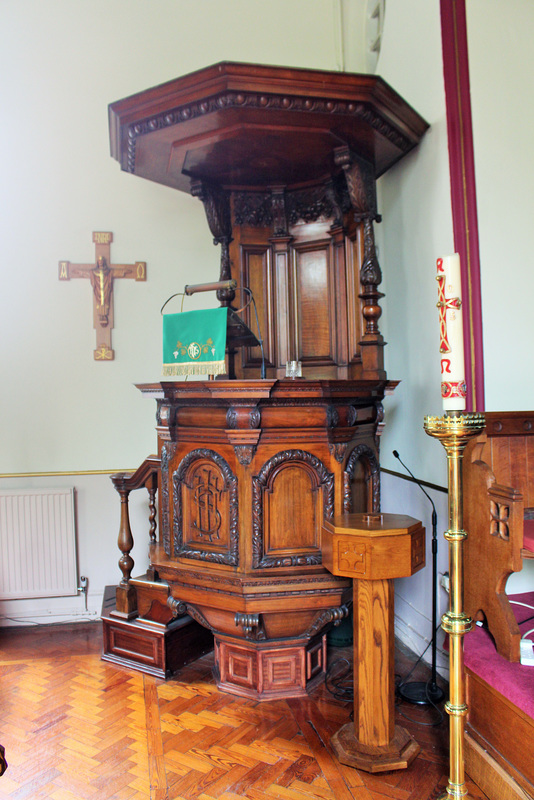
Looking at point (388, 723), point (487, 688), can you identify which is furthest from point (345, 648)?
point (487, 688)

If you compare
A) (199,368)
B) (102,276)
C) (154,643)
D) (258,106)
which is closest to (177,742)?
(154,643)

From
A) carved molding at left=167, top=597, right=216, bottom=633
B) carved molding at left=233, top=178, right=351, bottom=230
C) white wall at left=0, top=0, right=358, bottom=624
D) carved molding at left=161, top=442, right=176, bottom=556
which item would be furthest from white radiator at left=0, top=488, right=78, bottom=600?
carved molding at left=233, top=178, right=351, bottom=230

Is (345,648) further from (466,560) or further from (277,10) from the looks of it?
(277,10)

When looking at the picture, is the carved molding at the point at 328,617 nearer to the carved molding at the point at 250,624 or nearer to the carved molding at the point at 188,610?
the carved molding at the point at 250,624

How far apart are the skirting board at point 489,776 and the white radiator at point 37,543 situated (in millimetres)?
2768

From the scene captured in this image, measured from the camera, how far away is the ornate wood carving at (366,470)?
272 centimetres

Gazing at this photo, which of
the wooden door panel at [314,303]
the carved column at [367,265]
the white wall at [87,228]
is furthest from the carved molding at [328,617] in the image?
the white wall at [87,228]

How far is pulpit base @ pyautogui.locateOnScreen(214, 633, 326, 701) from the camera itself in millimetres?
2766

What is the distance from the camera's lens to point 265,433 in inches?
105

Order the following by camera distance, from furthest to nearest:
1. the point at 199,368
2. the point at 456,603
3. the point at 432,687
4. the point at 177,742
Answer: the point at 199,368
the point at 432,687
the point at 177,742
the point at 456,603

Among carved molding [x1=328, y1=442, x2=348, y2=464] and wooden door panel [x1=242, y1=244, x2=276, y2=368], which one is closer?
carved molding [x1=328, y1=442, x2=348, y2=464]

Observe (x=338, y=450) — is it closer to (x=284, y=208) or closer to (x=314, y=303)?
(x=314, y=303)

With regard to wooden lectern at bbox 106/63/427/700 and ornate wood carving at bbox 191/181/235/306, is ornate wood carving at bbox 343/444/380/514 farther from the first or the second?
ornate wood carving at bbox 191/181/235/306

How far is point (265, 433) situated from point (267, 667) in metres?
1.13
